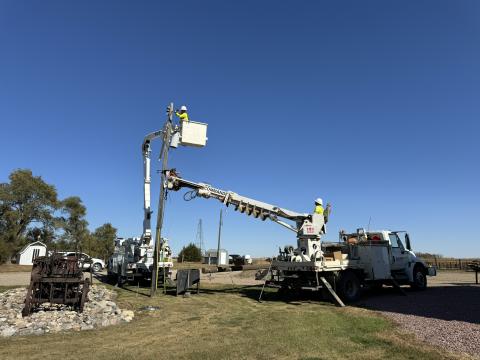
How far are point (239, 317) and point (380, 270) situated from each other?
25.3 ft

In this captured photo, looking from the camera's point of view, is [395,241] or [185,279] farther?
[395,241]

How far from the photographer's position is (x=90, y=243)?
6016cm

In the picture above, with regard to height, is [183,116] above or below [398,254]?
above

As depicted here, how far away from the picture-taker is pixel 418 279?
743 inches

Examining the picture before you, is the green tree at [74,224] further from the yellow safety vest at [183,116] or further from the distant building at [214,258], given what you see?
the yellow safety vest at [183,116]

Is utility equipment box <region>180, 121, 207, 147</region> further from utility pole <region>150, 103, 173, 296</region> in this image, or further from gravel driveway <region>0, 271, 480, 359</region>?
gravel driveway <region>0, 271, 480, 359</region>

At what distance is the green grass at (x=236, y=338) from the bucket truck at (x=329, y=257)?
1.98 meters

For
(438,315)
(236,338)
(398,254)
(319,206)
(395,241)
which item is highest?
(319,206)

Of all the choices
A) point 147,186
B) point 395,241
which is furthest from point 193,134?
point 395,241

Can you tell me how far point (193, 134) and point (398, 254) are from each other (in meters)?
10.6

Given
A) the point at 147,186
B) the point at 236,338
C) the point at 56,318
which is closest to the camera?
the point at 236,338

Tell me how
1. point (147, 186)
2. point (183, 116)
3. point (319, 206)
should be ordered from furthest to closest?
point (147, 186) → point (183, 116) → point (319, 206)

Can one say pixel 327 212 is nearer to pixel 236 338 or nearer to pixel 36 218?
pixel 236 338

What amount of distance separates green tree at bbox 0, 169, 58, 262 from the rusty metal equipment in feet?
135
